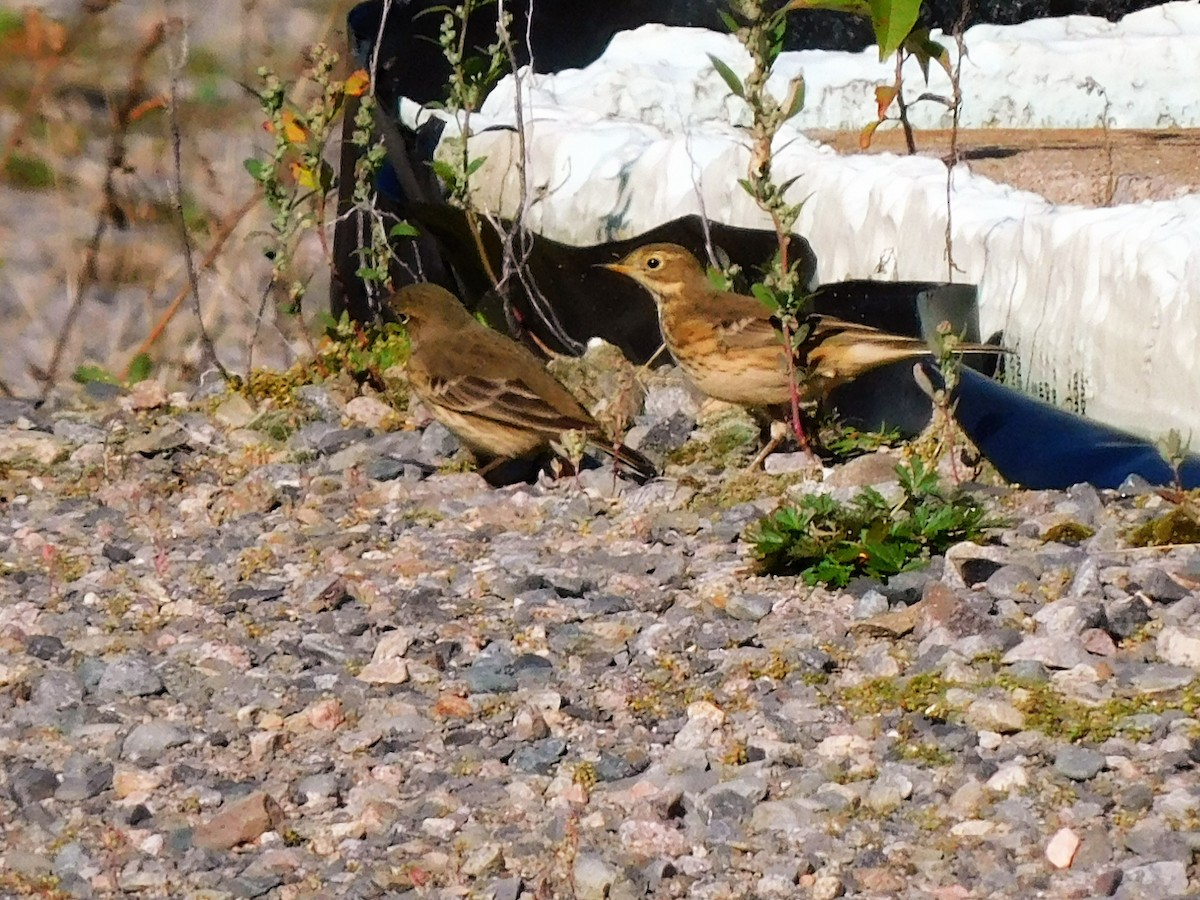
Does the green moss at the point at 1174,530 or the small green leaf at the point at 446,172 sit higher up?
the small green leaf at the point at 446,172

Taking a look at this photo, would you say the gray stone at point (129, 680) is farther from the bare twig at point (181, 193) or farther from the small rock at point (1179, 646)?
the bare twig at point (181, 193)

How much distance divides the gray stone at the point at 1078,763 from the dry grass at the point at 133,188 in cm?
454

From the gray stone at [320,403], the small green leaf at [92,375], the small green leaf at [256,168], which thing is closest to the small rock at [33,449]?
the small green leaf at [92,375]

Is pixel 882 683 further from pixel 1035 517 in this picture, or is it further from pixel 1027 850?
pixel 1035 517

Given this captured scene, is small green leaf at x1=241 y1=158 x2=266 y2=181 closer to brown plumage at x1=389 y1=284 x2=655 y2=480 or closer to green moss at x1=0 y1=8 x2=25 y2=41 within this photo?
brown plumage at x1=389 y1=284 x2=655 y2=480

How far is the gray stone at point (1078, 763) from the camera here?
3408 mm

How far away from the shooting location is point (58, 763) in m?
3.76

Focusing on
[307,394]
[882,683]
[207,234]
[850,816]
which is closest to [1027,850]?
[850,816]

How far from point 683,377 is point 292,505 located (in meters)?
1.71

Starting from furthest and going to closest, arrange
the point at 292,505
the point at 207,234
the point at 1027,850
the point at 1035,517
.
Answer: the point at 207,234 → the point at 292,505 → the point at 1035,517 → the point at 1027,850

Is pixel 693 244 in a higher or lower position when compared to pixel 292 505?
higher

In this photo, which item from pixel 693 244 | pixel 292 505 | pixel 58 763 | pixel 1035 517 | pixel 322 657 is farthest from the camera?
pixel 693 244

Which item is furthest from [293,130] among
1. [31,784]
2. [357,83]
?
[31,784]

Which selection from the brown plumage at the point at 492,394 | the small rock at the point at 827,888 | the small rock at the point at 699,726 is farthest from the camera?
the brown plumage at the point at 492,394
